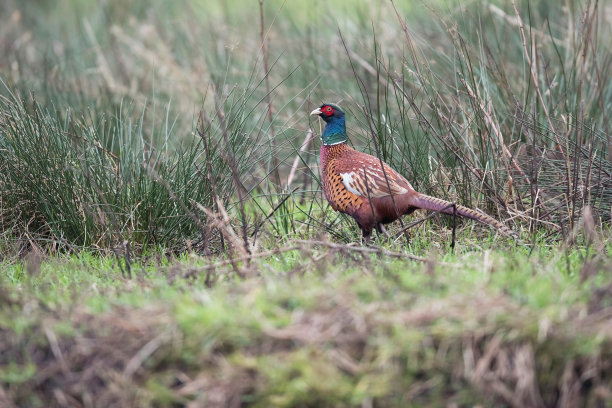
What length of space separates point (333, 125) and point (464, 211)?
39.8 inches

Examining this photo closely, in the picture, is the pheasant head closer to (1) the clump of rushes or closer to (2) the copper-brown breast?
(2) the copper-brown breast

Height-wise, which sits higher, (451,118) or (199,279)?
(451,118)

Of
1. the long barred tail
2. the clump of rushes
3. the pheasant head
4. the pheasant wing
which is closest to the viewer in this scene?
the long barred tail

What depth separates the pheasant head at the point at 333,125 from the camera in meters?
4.41

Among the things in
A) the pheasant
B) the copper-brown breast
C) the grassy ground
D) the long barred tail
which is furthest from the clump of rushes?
the long barred tail

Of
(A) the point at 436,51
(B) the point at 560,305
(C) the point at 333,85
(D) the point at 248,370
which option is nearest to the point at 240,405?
(D) the point at 248,370

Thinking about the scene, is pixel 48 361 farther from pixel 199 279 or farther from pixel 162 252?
pixel 162 252

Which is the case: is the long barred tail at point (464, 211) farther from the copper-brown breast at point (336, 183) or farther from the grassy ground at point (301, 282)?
the copper-brown breast at point (336, 183)

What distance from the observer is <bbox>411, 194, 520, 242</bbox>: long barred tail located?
3.75 metres

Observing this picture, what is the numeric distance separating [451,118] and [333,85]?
2.18m

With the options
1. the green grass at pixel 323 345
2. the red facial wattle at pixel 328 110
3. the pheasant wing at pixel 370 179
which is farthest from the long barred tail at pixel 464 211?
the green grass at pixel 323 345

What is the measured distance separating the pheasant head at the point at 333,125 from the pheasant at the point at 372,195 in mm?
158

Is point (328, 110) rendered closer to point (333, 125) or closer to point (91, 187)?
point (333, 125)

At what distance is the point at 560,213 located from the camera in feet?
13.5
